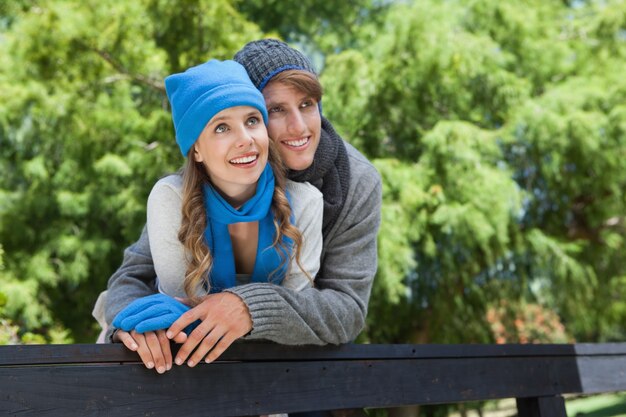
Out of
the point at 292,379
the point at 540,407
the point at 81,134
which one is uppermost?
the point at 81,134

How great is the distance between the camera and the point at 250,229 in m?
1.68

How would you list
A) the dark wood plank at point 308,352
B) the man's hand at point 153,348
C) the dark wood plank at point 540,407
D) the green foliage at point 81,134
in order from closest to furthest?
the dark wood plank at point 308,352 → the man's hand at point 153,348 → the dark wood plank at point 540,407 → the green foliage at point 81,134

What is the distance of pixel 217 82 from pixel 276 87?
9.3 inches

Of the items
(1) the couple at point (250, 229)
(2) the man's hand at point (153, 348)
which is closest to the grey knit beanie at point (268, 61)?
(1) the couple at point (250, 229)

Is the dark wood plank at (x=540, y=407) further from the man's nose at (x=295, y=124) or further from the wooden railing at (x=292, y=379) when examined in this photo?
the man's nose at (x=295, y=124)

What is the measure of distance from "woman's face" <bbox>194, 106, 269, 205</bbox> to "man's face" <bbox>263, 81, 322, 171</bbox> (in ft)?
0.51

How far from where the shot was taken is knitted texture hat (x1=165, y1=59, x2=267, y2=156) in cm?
158

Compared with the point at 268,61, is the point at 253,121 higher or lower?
lower

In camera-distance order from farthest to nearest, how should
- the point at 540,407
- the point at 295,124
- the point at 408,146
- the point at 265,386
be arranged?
the point at 408,146 < the point at 540,407 < the point at 295,124 < the point at 265,386

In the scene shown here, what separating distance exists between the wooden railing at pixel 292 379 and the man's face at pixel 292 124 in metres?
0.44

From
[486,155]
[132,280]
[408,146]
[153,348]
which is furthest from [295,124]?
[408,146]

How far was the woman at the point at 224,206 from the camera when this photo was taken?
159 cm

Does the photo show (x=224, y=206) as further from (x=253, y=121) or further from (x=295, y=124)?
(x=295, y=124)

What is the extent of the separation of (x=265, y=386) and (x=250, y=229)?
0.34 m
